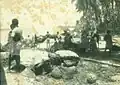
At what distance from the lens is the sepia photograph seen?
20.0 ft

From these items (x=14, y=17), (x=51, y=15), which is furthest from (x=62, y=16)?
(x=14, y=17)

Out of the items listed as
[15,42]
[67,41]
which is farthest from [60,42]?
[15,42]

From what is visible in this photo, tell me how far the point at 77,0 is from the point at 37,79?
0.96 m

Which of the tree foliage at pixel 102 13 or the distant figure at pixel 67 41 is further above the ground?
the tree foliage at pixel 102 13

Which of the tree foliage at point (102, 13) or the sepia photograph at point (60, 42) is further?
the tree foliage at point (102, 13)

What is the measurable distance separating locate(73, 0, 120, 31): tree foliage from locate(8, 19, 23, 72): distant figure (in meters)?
0.71

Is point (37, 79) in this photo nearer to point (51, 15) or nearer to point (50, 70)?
point (50, 70)

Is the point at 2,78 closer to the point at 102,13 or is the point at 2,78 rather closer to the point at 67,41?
the point at 67,41

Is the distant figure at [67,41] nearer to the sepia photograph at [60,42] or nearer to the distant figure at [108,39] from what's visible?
the sepia photograph at [60,42]

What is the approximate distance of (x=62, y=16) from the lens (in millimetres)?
6215

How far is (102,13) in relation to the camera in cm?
628

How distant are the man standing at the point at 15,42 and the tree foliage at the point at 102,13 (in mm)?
708

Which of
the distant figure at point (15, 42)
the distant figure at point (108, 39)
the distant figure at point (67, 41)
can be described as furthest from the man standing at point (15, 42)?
the distant figure at point (108, 39)

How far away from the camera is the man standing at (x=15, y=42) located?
6102 millimetres
